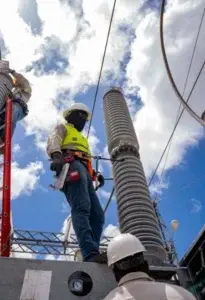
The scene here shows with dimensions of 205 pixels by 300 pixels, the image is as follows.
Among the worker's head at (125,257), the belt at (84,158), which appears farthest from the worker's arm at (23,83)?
the worker's head at (125,257)

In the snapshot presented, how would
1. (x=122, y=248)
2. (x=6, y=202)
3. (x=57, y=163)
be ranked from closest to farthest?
(x=122, y=248), (x=57, y=163), (x=6, y=202)

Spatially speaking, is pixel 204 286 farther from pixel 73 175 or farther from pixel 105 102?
pixel 105 102

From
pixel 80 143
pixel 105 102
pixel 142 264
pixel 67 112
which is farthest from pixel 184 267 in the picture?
pixel 105 102

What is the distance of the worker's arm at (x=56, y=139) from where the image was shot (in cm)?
395

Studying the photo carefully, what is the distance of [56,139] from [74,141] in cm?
34

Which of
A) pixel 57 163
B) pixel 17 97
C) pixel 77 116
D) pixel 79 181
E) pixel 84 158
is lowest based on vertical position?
pixel 79 181

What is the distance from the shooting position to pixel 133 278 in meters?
2.05

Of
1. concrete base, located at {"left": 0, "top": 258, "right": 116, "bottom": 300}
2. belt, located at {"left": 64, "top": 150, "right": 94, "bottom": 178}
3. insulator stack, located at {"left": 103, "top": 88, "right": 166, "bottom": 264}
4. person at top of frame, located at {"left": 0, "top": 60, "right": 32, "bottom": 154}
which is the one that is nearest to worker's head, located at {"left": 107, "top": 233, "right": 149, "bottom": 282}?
concrete base, located at {"left": 0, "top": 258, "right": 116, "bottom": 300}

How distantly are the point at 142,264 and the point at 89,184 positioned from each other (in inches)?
80.2

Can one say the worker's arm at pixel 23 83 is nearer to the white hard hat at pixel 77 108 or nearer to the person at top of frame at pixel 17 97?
the person at top of frame at pixel 17 97

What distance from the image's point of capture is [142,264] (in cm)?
223

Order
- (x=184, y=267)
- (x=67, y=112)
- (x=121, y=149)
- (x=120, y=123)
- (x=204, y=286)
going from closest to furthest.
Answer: (x=204, y=286)
(x=184, y=267)
(x=67, y=112)
(x=121, y=149)
(x=120, y=123)

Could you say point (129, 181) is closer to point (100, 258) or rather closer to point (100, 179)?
point (100, 179)

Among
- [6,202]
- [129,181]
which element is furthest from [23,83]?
[129,181]
